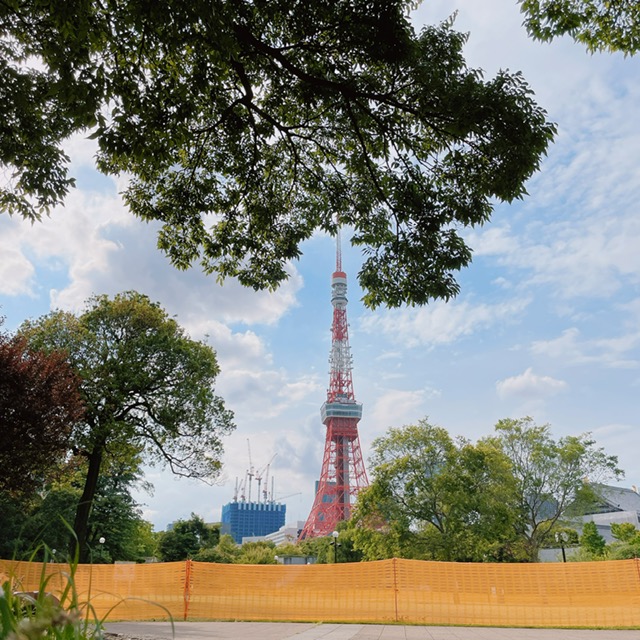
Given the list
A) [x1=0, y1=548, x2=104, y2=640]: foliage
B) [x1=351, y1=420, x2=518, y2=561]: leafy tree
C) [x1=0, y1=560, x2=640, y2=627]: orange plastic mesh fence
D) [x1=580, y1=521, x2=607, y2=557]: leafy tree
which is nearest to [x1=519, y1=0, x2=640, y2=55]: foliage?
[x1=0, y1=548, x2=104, y2=640]: foliage

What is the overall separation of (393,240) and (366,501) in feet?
78.8

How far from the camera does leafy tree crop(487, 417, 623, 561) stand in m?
31.6

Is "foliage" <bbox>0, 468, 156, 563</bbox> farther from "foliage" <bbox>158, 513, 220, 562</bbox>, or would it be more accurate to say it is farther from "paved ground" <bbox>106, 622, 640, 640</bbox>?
"paved ground" <bbox>106, 622, 640, 640</bbox>

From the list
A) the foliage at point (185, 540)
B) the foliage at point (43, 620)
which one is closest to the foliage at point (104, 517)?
the foliage at point (185, 540)

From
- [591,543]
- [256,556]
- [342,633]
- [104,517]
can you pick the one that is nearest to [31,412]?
[342,633]

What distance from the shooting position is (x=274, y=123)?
302 inches

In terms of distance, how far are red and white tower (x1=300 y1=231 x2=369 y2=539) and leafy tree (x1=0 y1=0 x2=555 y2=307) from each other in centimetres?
5625

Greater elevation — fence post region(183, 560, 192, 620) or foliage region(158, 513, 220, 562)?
foliage region(158, 513, 220, 562)

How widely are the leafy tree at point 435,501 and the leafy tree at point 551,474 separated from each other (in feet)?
8.99

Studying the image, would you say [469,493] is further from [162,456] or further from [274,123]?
[274,123]

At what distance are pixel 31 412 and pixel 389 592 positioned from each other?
35.8ft

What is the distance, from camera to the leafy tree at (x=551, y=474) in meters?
31.6

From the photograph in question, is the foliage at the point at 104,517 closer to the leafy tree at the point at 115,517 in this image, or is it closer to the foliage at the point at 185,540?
the leafy tree at the point at 115,517

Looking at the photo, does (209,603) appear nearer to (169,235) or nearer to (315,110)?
(169,235)
